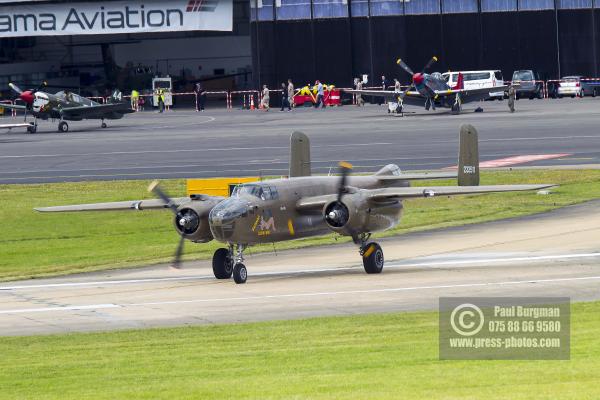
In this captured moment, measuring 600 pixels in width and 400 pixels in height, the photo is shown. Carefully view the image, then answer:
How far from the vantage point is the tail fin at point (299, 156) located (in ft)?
109

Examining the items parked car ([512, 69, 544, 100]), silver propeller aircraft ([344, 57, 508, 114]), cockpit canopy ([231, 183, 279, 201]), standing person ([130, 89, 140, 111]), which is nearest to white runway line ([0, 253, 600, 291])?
cockpit canopy ([231, 183, 279, 201])

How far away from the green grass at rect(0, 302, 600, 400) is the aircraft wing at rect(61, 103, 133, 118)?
64.1 m

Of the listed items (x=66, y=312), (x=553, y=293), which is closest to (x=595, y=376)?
(x=553, y=293)

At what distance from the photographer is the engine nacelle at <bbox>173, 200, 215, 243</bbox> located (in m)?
28.2

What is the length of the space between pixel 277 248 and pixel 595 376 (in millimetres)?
20675

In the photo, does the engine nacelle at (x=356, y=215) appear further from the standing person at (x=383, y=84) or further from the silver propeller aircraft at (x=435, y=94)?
the standing person at (x=383, y=84)

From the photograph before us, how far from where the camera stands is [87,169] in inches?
2352

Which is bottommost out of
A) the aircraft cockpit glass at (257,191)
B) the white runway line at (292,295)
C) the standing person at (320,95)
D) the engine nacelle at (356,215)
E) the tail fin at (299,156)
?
the white runway line at (292,295)

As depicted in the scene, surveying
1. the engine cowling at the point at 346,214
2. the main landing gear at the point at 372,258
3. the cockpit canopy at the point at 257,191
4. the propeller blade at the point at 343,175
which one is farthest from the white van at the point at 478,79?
the cockpit canopy at the point at 257,191

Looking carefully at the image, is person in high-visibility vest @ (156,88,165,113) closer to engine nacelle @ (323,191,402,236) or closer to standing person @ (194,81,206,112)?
standing person @ (194,81,206,112)

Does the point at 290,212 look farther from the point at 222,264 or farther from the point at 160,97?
the point at 160,97

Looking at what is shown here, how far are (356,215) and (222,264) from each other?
11.7ft

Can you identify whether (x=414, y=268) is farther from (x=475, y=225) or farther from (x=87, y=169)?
(x=87, y=169)

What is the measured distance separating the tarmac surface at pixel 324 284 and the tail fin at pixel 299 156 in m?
2.41
